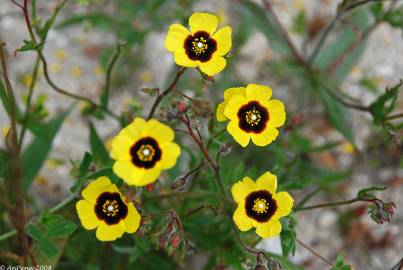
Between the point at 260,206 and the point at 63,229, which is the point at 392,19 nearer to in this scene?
the point at 260,206

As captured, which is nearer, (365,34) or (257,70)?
(365,34)

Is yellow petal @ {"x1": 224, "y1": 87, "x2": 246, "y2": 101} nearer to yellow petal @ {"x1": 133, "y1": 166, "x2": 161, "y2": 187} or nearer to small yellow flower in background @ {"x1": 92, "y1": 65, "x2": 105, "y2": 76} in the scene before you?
yellow petal @ {"x1": 133, "y1": 166, "x2": 161, "y2": 187}

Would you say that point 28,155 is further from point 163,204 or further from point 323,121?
point 323,121

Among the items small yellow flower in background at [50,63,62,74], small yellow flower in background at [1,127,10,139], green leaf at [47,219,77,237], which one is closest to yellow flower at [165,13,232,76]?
green leaf at [47,219,77,237]

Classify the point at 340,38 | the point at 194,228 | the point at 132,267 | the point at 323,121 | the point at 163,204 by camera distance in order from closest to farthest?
1. the point at 194,228
2. the point at 132,267
3. the point at 163,204
4. the point at 340,38
5. the point at 323,121

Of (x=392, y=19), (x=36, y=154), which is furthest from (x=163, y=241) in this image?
(x=392, y=19)

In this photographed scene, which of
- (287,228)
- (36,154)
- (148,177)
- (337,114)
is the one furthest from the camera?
(337,114)

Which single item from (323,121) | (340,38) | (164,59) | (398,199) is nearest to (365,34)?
(340,38)
